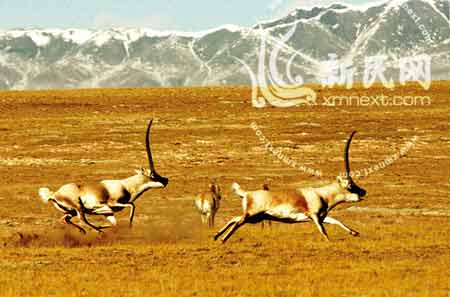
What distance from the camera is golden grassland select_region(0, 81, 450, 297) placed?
15.6m

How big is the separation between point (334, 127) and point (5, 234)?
36821mm

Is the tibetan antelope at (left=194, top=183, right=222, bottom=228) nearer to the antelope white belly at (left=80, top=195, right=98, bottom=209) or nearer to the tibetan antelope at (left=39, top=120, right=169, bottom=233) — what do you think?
the tibetan antelope at (left=39, top=120, right=169, bottom=233)

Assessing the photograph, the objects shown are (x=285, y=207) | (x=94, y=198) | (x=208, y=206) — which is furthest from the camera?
(x=208, y=206)

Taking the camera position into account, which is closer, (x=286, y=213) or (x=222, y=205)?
(x=286, y=213)

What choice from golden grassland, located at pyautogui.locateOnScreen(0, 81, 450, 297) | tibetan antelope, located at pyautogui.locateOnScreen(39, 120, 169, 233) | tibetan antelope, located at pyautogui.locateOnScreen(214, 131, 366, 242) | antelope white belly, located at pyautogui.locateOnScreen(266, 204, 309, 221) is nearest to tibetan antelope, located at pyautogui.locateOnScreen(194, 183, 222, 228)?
golden grassland, located at pyautogui.locateOnScreen(0, 81, 450, 297)

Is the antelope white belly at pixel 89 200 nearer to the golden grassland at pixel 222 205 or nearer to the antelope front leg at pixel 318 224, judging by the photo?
the golden grassland at pixel 222 205

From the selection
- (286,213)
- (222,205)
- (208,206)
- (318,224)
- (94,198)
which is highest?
(94,198)

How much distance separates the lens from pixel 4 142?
5184cm

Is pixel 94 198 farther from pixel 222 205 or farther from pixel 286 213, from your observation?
pixel 222 205

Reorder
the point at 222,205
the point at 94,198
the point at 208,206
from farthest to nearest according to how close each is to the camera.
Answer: the point at 222,205 → the point at 208,206 → the point at 94,198

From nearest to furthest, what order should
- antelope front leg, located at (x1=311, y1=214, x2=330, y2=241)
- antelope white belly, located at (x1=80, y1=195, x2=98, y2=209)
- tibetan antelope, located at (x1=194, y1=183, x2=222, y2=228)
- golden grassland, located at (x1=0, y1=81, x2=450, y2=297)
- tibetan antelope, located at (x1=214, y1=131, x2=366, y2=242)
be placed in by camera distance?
golden grassland, located at (x1=0, y1=81, x2=450, y2=297) → tibetan antelope, located at (x1=214, y1=131, x2=366, y2=242) → antelope front leg, located at (x1=311, y1=214, x2=330, y2=241) → antelope white belly, located at (x1=80, y1=195, x2=98, y2=209) → tibetan antelope, located at (x1=194, y1=183, x2=222, y2=228)

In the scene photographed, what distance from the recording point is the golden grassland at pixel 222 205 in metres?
15.6

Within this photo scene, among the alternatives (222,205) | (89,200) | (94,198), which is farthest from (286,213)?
(222,205)

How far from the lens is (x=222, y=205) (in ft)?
99.0
